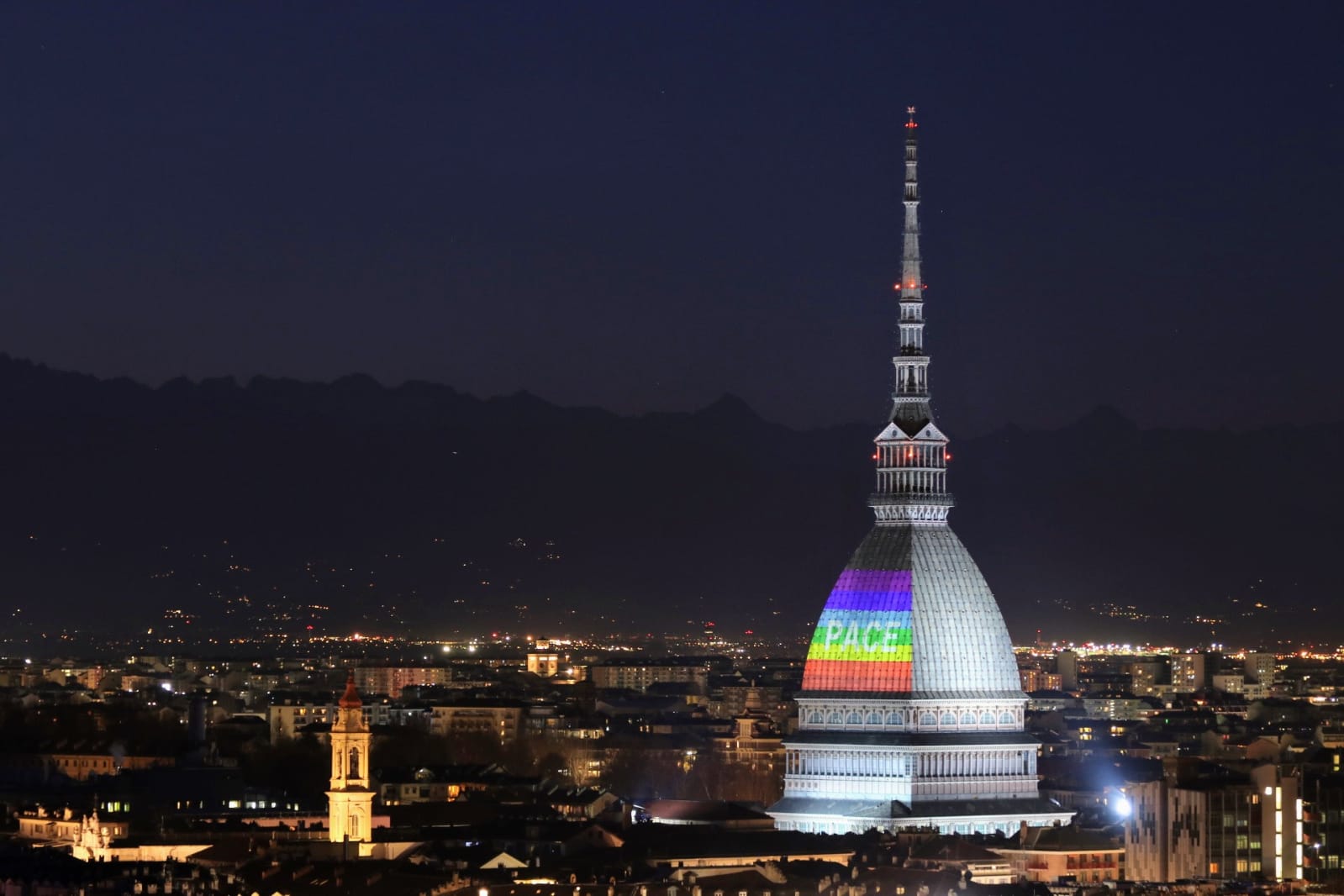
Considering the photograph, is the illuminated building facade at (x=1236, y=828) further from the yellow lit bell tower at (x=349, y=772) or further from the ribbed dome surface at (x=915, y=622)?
the ribbed dome surface at (x=915, y=622)

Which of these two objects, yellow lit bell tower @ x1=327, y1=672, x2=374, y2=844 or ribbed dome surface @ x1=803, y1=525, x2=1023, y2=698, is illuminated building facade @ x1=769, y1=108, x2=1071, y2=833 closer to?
ribbed dome surface @ x1=803, y1=525, x2=1023, y2=698

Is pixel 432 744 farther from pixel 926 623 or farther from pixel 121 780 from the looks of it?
pixel 926 623

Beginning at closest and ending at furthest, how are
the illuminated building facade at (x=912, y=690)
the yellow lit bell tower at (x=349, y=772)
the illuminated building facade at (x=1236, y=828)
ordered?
the illuminated building facade at (x=1236, y=828) < the yellow lit bell tower at (x=349, y=772) < the illuminated building facade at (x=912, y=690)

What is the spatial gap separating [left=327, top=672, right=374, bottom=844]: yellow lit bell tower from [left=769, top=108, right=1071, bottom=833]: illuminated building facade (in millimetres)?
20202

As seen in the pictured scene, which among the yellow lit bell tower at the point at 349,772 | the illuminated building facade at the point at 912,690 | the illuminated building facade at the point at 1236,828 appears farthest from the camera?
the illuminated building facade at the point at 912,690

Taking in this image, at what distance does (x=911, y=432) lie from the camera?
404ft

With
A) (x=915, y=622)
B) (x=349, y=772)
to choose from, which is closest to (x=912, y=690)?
(x=915, y=622)

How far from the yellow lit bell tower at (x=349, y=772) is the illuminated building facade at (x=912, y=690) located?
20.2 metres

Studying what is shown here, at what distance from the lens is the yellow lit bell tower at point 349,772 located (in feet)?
332

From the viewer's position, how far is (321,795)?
132 metres

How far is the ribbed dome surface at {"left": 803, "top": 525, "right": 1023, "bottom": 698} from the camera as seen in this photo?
12012cm

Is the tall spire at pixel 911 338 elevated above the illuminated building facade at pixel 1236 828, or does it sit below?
above

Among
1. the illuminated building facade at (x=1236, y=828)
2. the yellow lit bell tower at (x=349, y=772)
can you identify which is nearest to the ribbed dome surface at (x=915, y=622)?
the illuminated building facade at (x=1236, y=828)

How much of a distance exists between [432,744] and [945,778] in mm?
44433
